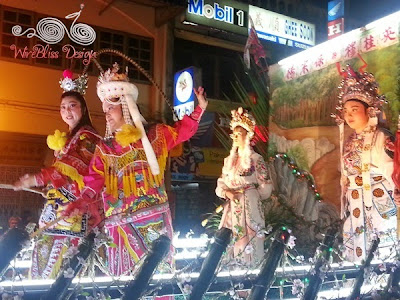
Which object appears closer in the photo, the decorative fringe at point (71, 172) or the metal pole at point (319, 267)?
the metal pole at point (319, 267)

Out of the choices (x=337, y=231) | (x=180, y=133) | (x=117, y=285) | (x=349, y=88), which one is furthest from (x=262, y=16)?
(x=117, y=285)

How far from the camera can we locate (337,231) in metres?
2.69

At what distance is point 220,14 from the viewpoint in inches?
486

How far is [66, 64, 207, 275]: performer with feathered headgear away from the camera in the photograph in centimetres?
359

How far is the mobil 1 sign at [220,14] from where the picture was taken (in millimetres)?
11961

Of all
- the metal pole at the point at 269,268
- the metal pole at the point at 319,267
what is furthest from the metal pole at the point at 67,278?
the metal pole at the point at 319,267

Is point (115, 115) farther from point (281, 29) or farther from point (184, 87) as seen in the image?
point (281, 29)

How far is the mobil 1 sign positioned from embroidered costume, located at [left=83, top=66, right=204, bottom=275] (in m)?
8.36

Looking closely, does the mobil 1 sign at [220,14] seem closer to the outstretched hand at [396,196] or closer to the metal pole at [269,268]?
the outstretched hand at [396,196]

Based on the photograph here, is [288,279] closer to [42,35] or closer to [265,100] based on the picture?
[265,100]

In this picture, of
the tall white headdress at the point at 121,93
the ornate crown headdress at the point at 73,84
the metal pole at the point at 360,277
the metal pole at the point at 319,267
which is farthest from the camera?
the ornate crown headdress at the point at 73,84

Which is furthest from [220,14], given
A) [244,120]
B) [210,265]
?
[210,265]

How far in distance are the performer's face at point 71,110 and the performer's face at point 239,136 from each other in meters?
1.93

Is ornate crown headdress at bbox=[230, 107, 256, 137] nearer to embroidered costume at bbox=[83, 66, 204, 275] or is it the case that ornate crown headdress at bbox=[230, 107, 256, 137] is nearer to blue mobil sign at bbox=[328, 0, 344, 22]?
embroidered costume at bbox=[83, 66, 204, 275]
